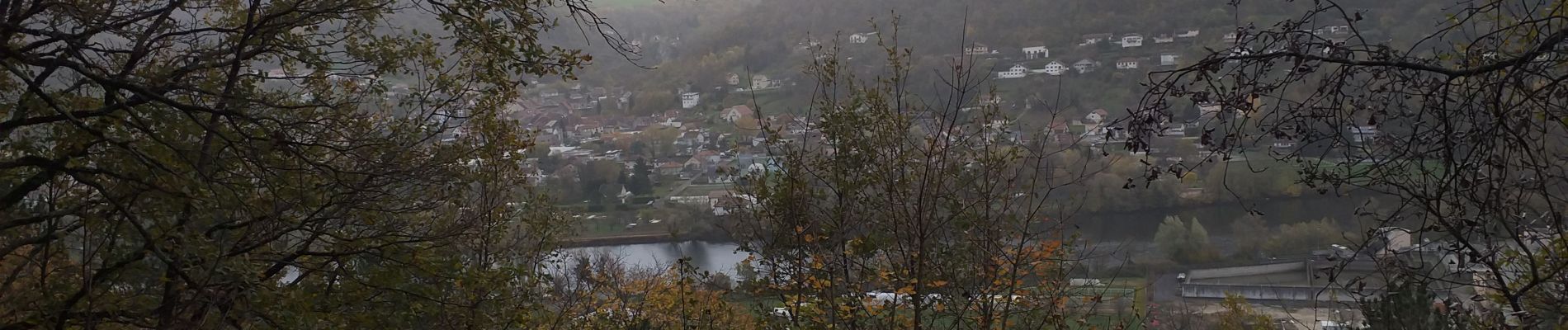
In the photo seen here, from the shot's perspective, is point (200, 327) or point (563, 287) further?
point (563, 287)

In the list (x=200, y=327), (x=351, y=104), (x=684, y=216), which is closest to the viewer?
(x=200, y=327)

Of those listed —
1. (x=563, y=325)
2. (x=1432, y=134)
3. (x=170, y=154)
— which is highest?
(x=170, y=154)

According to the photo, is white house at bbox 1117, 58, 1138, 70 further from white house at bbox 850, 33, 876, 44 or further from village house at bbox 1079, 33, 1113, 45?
white house at bbox 850, 33, 876, 44

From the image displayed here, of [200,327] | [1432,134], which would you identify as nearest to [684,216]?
[200,327]

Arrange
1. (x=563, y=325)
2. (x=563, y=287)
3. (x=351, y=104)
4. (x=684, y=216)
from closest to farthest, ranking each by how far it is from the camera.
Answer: (x=351, y=104) → (x=563, y=325) → (x=563, y=287) → (x=684, y=216)

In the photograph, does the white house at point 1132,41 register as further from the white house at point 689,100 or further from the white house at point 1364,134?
the white house at point 1364,134

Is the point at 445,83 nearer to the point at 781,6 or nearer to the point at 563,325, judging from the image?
the point at 563,325

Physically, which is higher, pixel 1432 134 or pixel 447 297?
pixel 1432 134

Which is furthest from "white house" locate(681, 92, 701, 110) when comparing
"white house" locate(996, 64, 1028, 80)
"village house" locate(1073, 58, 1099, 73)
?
"village house" locate(1073, 58, 1099, 73)

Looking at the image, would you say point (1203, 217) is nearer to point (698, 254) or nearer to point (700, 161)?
point (700, 161)
